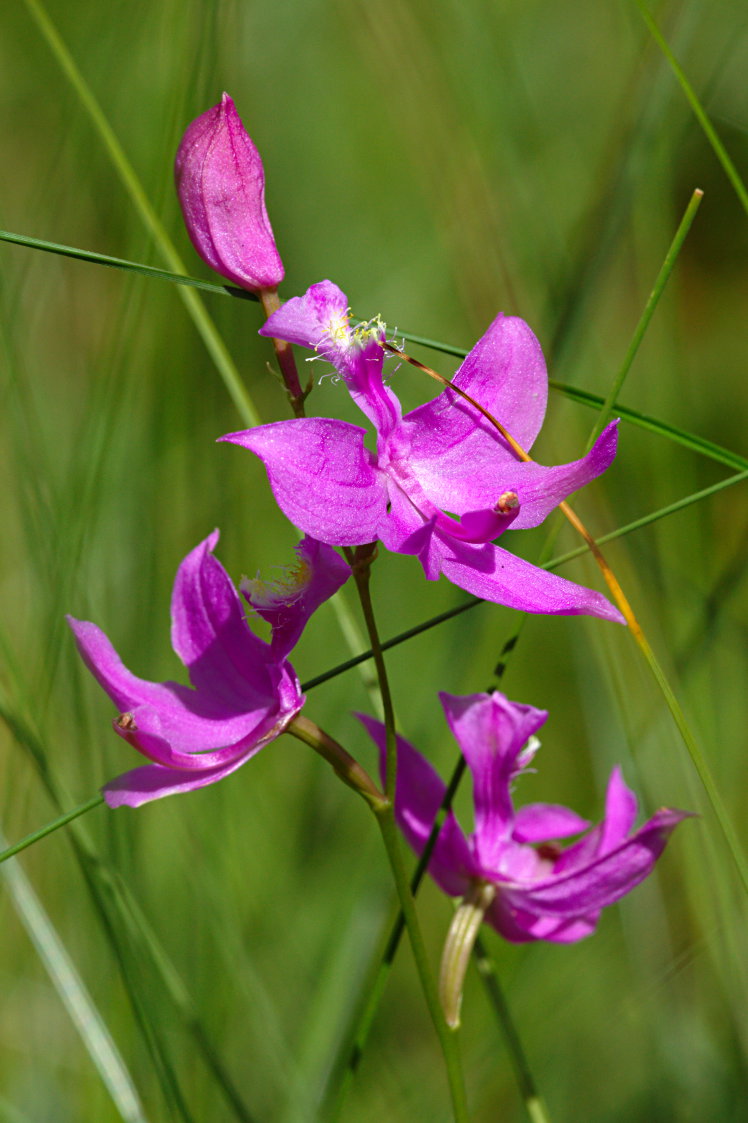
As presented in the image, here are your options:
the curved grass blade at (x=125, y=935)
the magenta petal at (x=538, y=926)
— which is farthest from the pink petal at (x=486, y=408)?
the curved grass blade at (x=125, y=935)

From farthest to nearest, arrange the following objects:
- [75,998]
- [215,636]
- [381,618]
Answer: [381,618] < [75,998] < [215,636]

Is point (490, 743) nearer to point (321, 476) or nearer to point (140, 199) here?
point (321, 476)

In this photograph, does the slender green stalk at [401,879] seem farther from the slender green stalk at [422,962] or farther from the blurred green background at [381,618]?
the blurred green background at [381,618]

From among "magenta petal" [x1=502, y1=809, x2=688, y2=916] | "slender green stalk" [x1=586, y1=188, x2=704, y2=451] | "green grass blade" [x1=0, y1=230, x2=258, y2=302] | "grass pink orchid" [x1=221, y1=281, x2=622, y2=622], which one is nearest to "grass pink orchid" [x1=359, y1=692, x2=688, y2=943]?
"magenta petal" [x1=502, y1=809, x2=688, y2=916]

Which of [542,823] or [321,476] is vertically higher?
[321,476]

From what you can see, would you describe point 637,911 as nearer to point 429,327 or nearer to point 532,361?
point 532,361

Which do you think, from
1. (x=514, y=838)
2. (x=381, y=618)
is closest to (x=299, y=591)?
(x=514, y=838)

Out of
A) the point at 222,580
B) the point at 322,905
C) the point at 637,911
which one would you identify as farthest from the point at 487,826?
the point at 322,905
